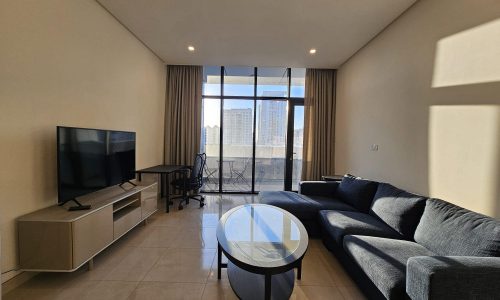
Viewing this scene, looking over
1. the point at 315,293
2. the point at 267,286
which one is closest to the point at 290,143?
the point at 315,293

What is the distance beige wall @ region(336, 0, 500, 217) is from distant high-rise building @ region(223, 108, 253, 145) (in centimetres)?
248

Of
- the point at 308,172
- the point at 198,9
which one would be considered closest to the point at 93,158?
the point at 198,9

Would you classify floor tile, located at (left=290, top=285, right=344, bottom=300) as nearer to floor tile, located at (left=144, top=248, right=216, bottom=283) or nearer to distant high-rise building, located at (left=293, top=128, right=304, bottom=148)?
floor tile, located at (left=144, top=248, right=216, bottom=283)

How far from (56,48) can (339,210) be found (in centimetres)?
369

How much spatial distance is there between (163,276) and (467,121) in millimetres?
3127

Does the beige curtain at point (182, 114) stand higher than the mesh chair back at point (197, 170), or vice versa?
the beige curtain at point (182, 114)

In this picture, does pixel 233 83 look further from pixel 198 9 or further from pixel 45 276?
pixel 45 276

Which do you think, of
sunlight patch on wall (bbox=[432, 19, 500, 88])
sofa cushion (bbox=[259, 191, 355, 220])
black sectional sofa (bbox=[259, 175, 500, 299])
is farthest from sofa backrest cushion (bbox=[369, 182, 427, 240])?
sunlight patch on wall (bbox=[432, 19, 500, 88])

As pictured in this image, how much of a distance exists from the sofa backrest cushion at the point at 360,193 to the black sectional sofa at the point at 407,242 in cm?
1

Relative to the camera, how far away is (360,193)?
9.62 ft

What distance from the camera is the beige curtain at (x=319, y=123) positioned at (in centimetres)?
491

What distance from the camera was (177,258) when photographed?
7.89 feet

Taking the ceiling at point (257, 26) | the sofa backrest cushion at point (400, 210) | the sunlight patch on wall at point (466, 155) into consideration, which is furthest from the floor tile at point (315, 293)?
the ceiling at point (257, 26)

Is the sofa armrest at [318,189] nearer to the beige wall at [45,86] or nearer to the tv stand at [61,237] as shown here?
the tv stand at [61,237]
